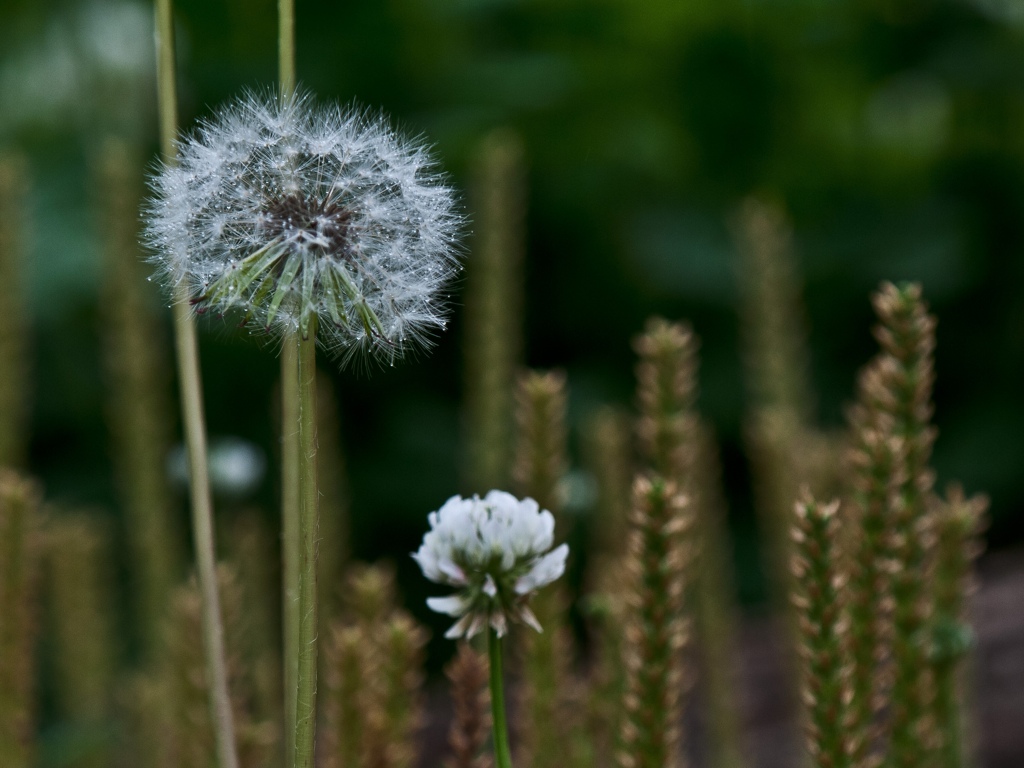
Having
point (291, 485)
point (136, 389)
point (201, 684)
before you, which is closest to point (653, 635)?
point (291, 485)

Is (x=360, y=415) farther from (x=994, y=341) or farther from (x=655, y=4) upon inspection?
(x=994, y=341)

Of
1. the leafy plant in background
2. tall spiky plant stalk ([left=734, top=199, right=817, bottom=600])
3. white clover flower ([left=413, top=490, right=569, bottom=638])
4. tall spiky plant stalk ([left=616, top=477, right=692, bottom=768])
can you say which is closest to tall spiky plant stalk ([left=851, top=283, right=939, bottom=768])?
the leafy plant in background

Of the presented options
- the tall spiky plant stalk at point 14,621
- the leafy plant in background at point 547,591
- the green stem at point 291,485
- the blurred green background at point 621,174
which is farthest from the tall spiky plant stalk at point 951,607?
the blurred green background at point 621,174

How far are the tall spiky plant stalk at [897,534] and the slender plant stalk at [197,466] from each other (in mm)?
337

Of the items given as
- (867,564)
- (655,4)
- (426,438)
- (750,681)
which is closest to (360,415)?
(426,438)

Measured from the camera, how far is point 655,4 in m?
2.66

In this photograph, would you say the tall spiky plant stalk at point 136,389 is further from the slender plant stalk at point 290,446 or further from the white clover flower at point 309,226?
the slender plant stalk at point 290,446

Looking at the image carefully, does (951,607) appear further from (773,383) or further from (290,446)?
(773,383)

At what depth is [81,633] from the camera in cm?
135

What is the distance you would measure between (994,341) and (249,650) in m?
1.62

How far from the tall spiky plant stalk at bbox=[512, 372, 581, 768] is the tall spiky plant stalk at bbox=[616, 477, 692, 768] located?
0.16 meters

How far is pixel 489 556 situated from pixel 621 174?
221cm

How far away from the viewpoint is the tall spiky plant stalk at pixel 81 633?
131 cm

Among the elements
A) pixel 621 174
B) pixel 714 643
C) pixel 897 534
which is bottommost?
pixel 714 643
